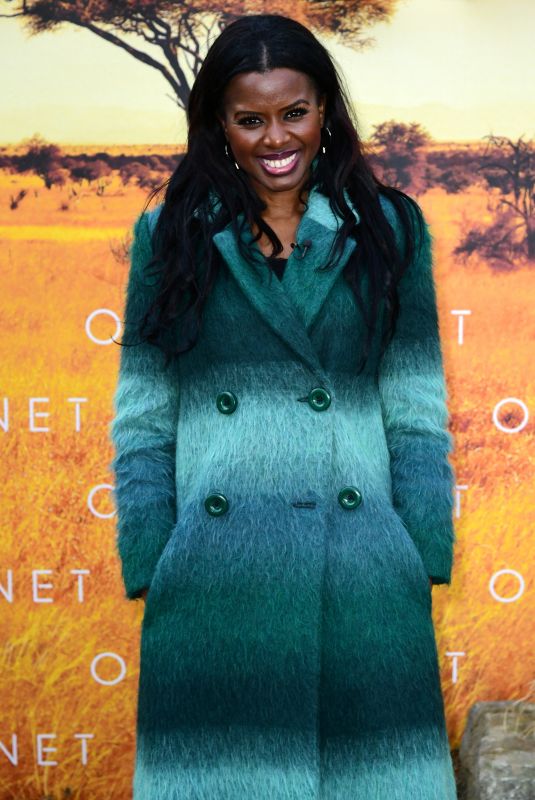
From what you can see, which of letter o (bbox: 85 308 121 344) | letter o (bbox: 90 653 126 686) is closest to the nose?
letter o (bbox: 85 308 121 344)

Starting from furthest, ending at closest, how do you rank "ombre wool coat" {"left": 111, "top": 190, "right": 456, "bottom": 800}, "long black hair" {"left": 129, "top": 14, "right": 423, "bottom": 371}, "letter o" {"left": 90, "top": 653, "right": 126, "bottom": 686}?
"letter o" {"left": 90, "top": 653, "right": 126, "bottom": 686} < "long black hair" {"left": 129, "top": 14, "right": 423, "bottom": 371} < "ombre wool coat" {"left": 111, "top": 190, "right": 456, "bottom": 800}

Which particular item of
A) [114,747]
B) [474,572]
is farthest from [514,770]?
[114,747]

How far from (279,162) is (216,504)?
0.58 m

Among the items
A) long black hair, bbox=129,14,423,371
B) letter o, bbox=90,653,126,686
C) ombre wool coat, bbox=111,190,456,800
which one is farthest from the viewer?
letter o, bbox=90,653,126,686

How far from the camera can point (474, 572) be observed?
3453mm

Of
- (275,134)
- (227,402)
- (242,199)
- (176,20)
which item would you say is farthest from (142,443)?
(176,20)

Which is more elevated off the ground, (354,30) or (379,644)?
(354,30)

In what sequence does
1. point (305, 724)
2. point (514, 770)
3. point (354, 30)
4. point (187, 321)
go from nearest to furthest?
point (305, 724) → point (187, 321) → point (514, 770) → point (354, 30)

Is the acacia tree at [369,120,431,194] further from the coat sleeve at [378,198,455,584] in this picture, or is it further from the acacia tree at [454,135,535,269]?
the coat sleeve at [378,198,455,584]

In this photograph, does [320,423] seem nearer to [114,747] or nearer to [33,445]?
[33,445]

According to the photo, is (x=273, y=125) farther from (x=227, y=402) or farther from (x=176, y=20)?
(x=176, y=20)

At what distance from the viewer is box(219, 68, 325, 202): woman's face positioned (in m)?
1.98

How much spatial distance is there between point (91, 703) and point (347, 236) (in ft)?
6.79

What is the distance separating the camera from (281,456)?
1.96m
